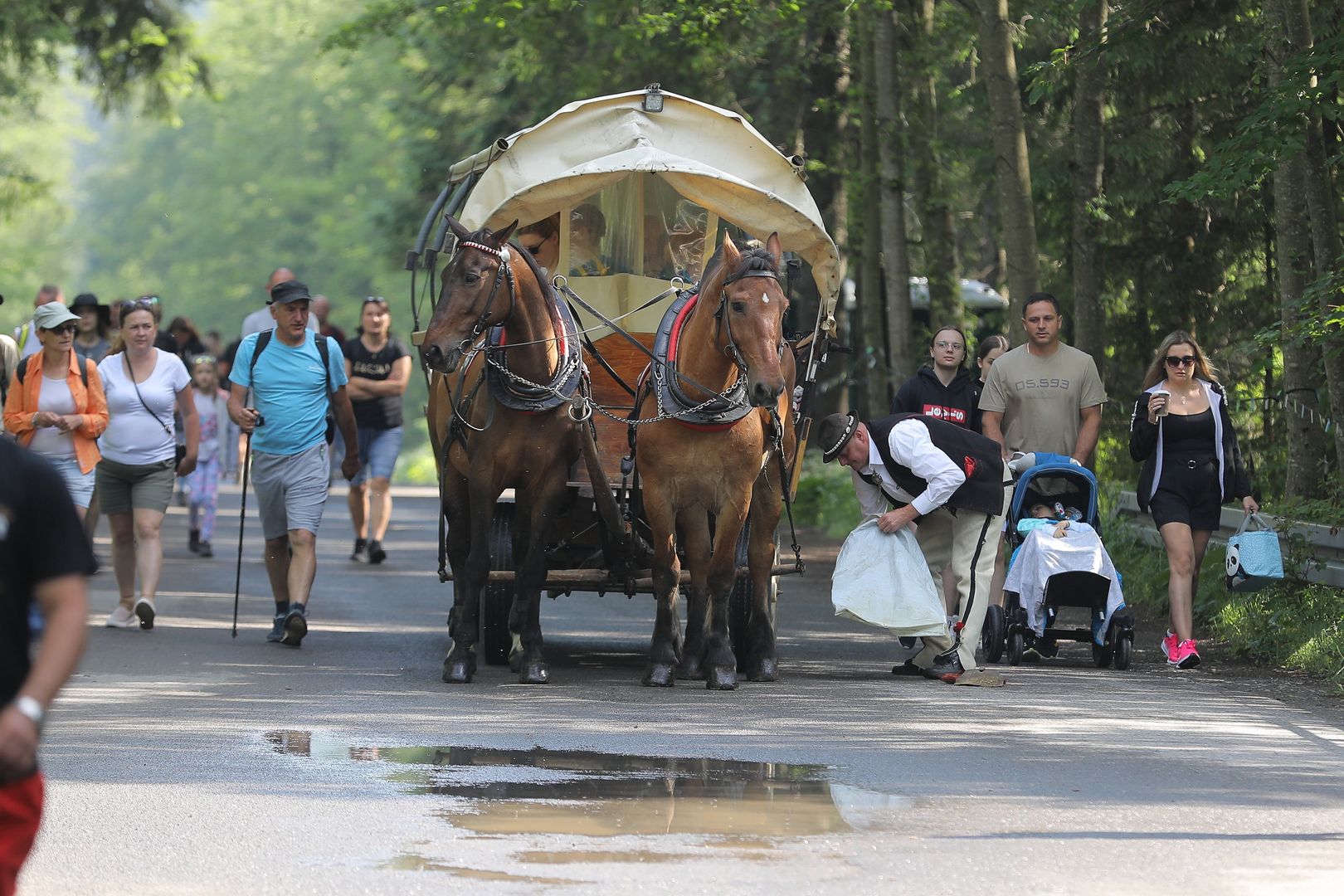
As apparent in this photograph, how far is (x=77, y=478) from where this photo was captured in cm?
1359

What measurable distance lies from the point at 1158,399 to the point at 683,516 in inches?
132

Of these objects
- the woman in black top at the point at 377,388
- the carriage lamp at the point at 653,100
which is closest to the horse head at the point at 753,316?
the carriage lamp at the point at 653,100

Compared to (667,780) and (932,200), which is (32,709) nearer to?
(667,780)

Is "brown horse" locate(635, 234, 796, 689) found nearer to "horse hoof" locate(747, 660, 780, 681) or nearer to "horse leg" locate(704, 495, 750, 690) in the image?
"horse leg" locate(704, 495, 750, 690)

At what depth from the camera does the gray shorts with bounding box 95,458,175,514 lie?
14.0m

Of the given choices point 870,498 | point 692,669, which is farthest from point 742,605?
point 870,498

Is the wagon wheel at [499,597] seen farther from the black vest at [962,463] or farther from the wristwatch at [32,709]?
the wristwatch at [32,709]

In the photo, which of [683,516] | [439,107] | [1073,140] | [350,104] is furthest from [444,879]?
[350,104]

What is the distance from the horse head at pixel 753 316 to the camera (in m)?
10.3

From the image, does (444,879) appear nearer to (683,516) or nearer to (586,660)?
(683,516)

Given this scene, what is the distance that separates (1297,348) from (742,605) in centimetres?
459

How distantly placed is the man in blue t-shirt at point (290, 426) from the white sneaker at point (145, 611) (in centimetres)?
95

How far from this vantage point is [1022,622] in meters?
12.6

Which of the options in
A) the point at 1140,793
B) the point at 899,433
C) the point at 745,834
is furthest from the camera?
the point at 899,433
